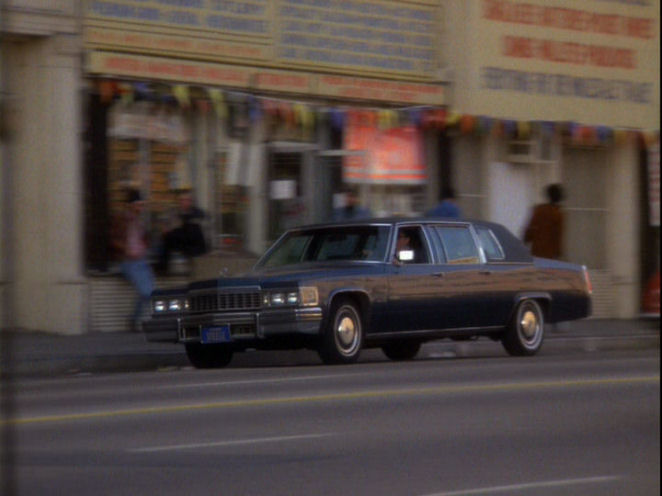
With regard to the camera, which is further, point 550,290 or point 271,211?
point 271,211

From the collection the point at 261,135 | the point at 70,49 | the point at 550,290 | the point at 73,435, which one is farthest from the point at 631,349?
the point at 73,435

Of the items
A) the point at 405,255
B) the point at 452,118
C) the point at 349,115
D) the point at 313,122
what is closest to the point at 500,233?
the point at 405,255

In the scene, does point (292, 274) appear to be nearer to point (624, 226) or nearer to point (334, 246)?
point (334, 246)

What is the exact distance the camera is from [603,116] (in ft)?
92.0

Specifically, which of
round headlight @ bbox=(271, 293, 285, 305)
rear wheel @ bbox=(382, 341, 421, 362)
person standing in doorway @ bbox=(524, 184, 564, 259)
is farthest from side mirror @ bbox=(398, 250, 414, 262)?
person standing in doorway @ bbox=(524, 184, 564, 259)

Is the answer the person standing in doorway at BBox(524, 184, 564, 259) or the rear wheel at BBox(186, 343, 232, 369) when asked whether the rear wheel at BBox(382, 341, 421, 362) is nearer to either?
the rear wheel at BBox(186, 343, 232, 369)

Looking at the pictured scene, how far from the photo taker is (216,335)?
15.1 metres

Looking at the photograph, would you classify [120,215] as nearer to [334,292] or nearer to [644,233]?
[334,292]

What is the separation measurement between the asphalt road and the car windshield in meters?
1.63

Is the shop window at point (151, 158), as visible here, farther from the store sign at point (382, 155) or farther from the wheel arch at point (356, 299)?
the wheel arch at point (356, 299)

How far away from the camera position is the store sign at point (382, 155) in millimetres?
23625

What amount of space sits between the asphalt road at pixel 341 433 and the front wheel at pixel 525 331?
2743mm

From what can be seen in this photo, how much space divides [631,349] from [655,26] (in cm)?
917

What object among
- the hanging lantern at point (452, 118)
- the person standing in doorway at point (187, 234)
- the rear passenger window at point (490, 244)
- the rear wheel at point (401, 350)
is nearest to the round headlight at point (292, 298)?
the rear wheel at point (401, 350)
